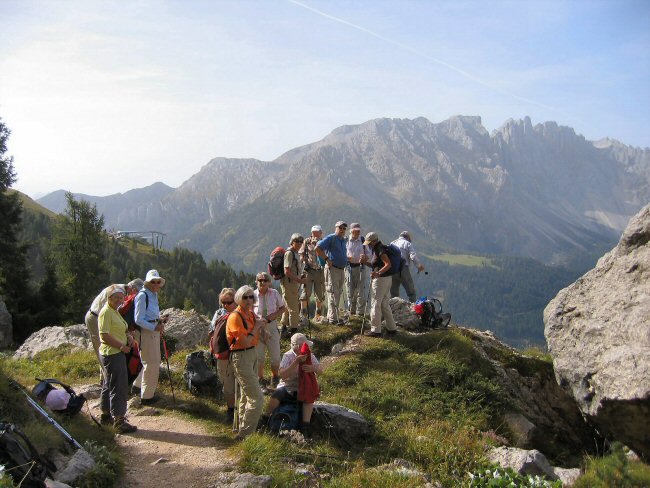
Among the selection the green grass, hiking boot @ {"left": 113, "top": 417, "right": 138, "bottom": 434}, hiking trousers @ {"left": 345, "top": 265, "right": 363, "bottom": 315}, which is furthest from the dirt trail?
hiking trousers @ {"left": 345, "top": 265, "right": 363, "bottom": 315}

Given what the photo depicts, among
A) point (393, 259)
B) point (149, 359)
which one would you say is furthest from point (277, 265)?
point (149, 359)

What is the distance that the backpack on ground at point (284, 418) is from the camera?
33.2 feet

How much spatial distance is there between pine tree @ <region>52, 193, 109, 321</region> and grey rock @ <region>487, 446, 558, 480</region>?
33729mm

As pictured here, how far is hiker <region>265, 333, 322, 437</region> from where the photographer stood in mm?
10219

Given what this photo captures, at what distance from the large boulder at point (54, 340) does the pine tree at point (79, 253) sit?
17.8m

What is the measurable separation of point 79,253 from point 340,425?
35825mm

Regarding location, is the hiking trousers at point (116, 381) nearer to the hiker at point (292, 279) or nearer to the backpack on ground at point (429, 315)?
the hiker at point (292, 279)

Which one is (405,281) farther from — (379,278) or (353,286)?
(379,278)

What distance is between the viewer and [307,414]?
33.8ft

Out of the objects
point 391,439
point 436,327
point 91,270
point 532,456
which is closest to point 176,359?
point 391,439

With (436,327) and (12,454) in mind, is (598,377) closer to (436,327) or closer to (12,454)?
(436,327)

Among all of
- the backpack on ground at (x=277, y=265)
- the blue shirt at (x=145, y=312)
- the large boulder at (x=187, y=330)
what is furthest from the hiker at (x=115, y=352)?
the large boulder at (x=187, y=330)

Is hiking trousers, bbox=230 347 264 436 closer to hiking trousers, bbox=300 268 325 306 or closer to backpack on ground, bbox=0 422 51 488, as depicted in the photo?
backpack on ground, bbox=0 422 51 488

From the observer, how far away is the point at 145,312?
11180 mm
